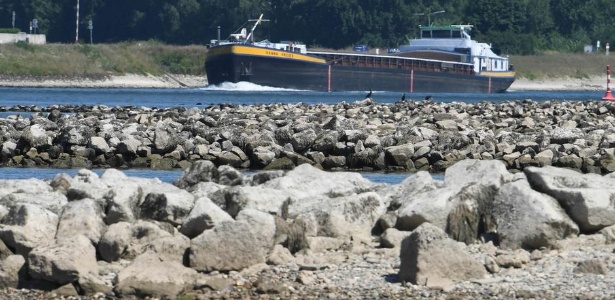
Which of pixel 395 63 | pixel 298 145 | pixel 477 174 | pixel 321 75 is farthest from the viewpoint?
pixel 395 63

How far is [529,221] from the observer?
12312 millimetres

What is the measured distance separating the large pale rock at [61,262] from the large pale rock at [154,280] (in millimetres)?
331

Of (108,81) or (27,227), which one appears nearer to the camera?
(27,227)

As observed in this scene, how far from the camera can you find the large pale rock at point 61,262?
11344 millimetres

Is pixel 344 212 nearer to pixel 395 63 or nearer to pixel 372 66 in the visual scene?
pixel 372 66

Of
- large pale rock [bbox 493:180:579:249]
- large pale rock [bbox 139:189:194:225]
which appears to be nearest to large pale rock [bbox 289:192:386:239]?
large pale rock [bbox 139:189:194:225]

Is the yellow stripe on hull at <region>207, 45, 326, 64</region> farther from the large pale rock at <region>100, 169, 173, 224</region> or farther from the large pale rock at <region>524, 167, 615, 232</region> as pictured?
the large pale rock at <region>524, 167, 615, 232</region>

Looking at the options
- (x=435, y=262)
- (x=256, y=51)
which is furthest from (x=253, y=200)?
(x=256, y=51)

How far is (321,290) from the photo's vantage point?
11.1 metres

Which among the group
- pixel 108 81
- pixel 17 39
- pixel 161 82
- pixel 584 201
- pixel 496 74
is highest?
pixel 17 39

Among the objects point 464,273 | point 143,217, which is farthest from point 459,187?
point 143,217

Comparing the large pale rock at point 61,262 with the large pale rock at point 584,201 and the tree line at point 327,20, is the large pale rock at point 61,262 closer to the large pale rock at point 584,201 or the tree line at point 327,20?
the large pale rock at point 584,201

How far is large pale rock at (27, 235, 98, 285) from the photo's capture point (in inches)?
447

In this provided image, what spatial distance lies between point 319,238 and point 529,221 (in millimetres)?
1838
